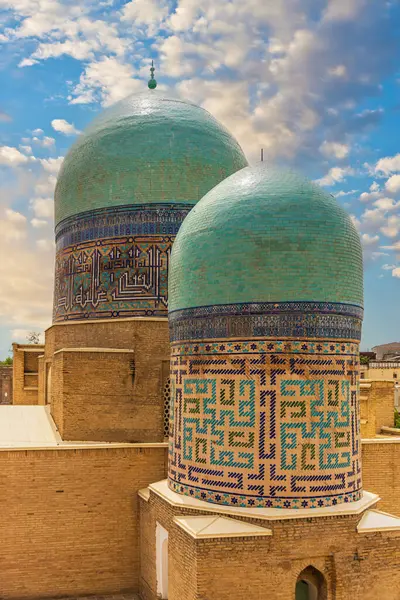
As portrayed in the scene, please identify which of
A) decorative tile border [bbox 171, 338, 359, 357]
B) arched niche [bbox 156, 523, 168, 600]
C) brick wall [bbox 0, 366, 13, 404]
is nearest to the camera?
decorative tile border [bbox 171, 338, 359, 357]

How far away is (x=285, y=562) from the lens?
275 inches

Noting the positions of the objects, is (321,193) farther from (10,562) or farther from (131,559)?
(10,562)

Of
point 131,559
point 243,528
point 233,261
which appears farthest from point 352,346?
point 131,559

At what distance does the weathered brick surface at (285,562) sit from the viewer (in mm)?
6832

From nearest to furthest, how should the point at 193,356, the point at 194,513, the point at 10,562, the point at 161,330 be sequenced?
1. the point at 194,513
2. the point at 193,356
3. the point at 10,562
4. the point at 161,330

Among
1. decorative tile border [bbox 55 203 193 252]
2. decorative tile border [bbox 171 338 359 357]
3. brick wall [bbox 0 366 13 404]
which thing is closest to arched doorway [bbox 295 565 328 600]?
decorative tile border [bbox 171 338 359 357]

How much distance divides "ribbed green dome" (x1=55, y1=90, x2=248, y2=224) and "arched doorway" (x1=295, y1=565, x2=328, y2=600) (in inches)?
263

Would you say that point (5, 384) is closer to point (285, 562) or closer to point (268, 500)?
point (268, 500)

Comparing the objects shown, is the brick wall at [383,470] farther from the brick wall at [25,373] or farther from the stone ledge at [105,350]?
the brick wall at [25,373]

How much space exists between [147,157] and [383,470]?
265 inches

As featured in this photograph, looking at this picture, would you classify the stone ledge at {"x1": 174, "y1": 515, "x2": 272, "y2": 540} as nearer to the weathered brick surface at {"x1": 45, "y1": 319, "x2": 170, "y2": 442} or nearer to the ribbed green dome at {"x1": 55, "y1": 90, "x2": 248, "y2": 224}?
the weathered brick surface at {"x1": 45, "y1": 319, "x2": 170, "y2": 442}

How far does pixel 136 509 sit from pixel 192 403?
2.42m

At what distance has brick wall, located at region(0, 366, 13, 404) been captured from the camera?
34.1 meters

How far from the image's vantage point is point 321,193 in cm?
816
